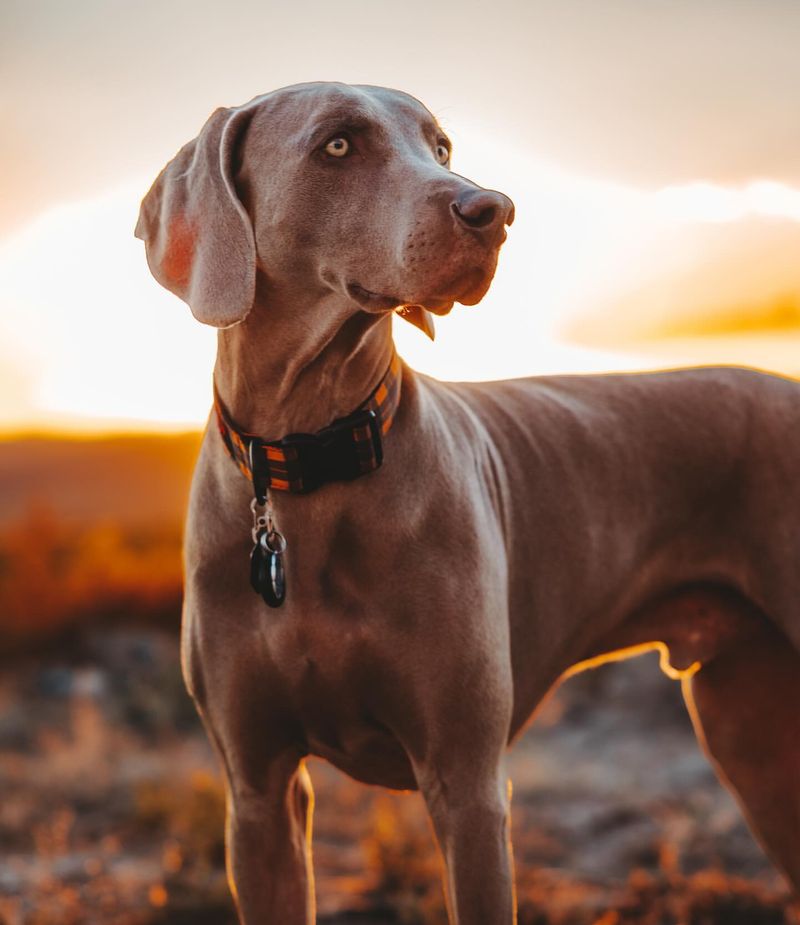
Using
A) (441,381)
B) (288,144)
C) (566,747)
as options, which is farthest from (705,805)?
(288,144)

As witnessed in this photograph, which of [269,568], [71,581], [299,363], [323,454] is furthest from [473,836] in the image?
[71,581]

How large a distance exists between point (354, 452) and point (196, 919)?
2.52 metres

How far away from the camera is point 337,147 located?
2.16 meters

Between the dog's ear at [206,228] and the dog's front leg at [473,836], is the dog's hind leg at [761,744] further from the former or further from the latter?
the dog's ear at [206,228]

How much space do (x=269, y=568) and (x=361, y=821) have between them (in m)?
3.94

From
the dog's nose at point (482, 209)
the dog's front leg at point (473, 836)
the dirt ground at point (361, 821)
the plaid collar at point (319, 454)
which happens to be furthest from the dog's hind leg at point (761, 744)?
the dog's nose at point (482, 209)

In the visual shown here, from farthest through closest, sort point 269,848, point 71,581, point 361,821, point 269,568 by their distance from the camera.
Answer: point 71,581 → point 361,821 → point 269,848 → point 269,568

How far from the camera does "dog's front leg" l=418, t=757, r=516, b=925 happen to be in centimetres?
232

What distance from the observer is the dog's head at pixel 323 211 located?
6.56 feet

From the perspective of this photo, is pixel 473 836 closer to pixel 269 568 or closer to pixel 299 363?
pixel 269 568

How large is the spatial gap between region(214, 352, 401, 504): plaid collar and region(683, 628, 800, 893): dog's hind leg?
1.47 metres

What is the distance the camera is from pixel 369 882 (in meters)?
4.52

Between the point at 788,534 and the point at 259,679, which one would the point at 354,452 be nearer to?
the point at 259,679

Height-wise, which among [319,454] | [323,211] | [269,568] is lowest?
[269,568]
